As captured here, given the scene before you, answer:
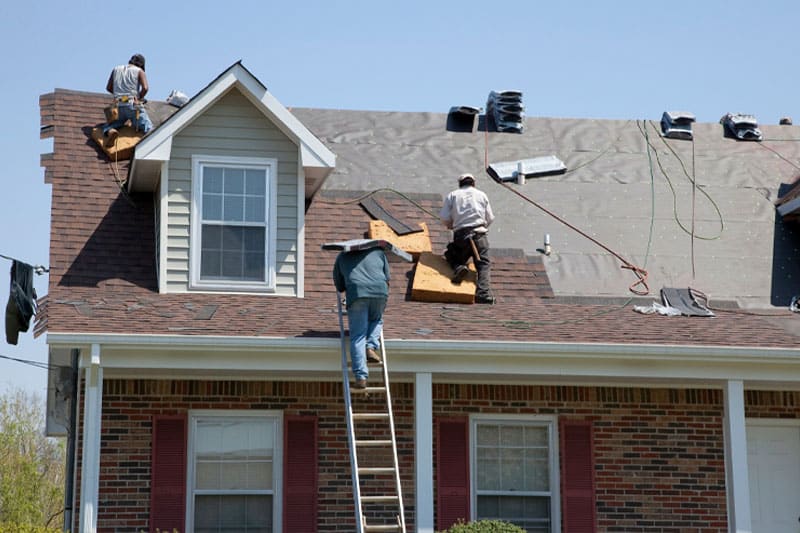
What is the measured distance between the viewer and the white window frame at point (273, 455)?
1256cm

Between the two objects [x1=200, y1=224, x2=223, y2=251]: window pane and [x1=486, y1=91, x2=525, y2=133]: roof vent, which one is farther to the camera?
[x1=486, y1=91, x2=525, y2=133]: roof vent

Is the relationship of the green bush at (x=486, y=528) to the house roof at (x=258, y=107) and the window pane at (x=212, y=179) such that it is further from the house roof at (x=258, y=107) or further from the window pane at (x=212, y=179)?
the window pane at (x=212, y=179)

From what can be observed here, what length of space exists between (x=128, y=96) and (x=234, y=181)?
2692 millimetres

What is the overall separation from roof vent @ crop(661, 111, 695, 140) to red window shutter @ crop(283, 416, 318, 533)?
766cm

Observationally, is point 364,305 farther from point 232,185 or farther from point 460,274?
point 232,185

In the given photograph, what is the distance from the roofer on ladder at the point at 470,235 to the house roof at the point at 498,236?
34 centimetres

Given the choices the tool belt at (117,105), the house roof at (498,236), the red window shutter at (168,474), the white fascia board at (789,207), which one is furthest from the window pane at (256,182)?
the white fascia board at (789,207)

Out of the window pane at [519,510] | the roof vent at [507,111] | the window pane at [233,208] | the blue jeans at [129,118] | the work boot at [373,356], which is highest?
the roof vent at [507,111]

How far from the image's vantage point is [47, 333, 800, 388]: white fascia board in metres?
11.6

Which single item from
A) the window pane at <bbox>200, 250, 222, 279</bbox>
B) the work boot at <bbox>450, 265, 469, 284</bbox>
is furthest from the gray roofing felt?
the window pane at <bbox>200, 250, 222, 279</bbox>

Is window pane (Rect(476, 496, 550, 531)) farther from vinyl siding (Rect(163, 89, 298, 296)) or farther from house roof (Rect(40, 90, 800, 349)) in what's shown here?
vinyl siding (Rect(163, 89, 298, 296))

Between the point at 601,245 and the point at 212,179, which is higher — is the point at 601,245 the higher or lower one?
the lower one

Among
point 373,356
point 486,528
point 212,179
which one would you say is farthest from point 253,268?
point 486,528

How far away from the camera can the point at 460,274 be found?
1374 centimetres
